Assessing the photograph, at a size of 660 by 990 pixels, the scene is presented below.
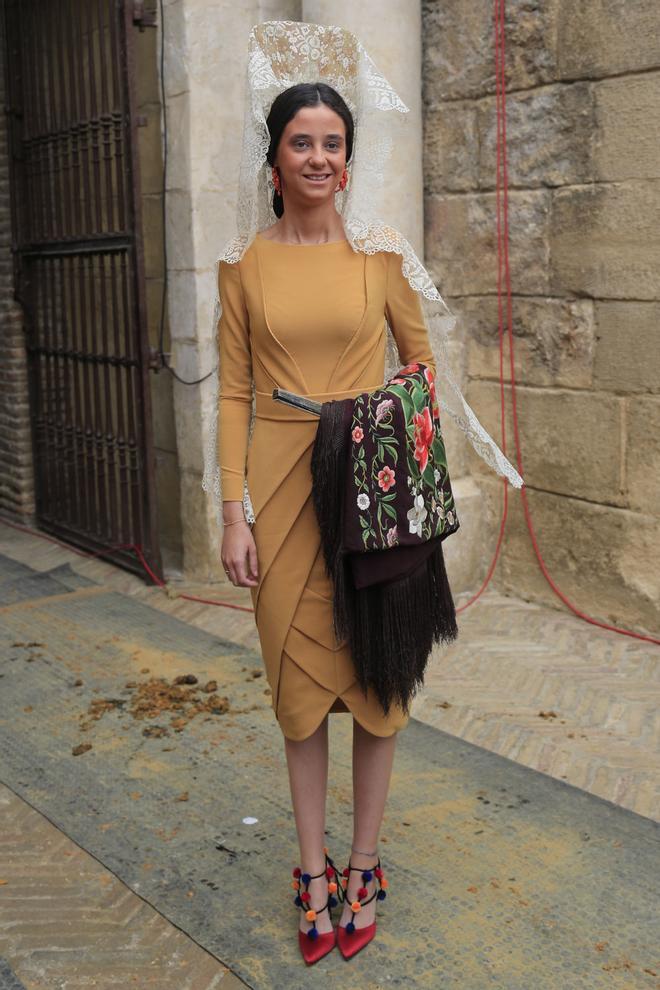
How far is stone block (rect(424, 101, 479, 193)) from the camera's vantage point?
538 cm

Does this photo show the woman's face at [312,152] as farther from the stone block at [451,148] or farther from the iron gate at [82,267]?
the iron gate at [82,267]

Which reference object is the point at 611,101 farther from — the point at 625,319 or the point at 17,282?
the point at 17,282

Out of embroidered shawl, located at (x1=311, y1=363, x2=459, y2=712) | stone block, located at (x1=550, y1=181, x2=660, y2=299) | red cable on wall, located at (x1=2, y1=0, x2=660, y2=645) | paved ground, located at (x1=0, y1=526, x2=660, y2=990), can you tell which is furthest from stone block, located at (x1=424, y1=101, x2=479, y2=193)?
embroidered shawl, located at (x1=311, y1=363, x2=459, y2=712)

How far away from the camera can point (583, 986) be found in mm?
2594

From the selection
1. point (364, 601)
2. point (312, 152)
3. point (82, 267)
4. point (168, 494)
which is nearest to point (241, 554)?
point (364, 601)

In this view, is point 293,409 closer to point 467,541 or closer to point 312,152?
point 312,152

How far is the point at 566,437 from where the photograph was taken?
514cm

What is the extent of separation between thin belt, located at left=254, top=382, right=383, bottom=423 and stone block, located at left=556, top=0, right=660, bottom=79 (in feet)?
8.84

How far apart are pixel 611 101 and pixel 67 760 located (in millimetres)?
3401

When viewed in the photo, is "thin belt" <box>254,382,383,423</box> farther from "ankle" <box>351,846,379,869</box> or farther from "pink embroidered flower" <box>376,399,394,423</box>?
"ankle" <box>351,846,379,869</box>

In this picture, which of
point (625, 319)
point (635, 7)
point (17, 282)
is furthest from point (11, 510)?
point (635, 7)

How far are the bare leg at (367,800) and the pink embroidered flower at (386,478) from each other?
0.61 metres

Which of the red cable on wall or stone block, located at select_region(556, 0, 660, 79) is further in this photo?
→ the red cable on wall

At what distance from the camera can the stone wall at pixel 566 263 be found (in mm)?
4699
